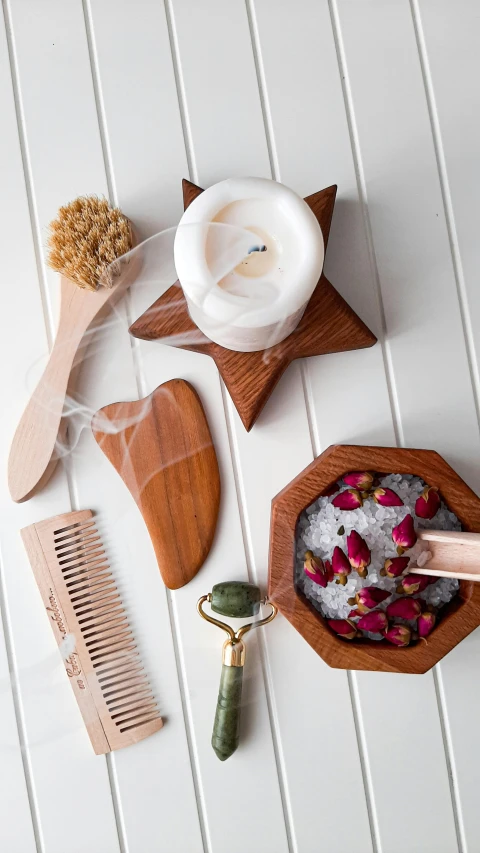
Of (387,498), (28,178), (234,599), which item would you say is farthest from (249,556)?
(28,178)

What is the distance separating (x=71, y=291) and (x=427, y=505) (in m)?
0.34

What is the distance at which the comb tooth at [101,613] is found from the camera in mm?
428

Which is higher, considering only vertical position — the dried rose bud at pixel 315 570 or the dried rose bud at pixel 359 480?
the dried rose bud at pixel 359 480

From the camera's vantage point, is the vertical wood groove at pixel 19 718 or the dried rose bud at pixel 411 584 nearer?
the dried rose bud at pixel 411 584

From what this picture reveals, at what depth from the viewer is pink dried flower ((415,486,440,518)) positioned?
50 centimetres

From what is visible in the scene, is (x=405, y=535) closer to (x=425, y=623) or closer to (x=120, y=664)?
(x=425, y=623)

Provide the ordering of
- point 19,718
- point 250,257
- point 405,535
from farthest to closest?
point 19,718 → point 405,535 → point 250,257

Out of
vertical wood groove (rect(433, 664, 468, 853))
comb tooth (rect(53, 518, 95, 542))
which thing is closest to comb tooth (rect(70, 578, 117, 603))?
comb tooth (rect(53, 518, 95, 542))

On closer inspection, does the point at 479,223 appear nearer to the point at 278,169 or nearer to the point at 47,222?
the point at 278,169

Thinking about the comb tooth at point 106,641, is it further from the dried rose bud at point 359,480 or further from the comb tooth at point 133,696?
the dried rose bud at point 359,480

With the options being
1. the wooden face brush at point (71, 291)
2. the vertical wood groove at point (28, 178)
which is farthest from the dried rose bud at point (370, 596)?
the vertical wood groove at point (28, 178)

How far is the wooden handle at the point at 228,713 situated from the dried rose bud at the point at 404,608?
145mm

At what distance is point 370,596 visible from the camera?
0.47 meters

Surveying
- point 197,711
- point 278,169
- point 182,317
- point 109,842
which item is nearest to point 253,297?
point 182,317
